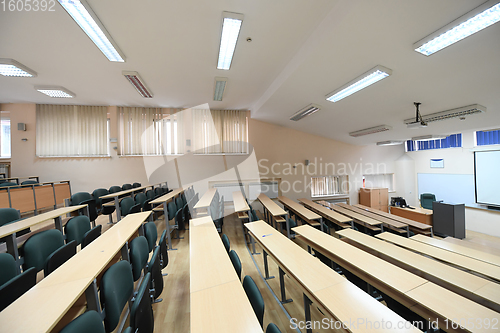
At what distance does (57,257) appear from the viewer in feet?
6.48

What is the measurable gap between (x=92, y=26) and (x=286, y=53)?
311cm

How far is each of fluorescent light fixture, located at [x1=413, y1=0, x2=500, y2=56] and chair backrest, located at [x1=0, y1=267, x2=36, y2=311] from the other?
486 centimetres

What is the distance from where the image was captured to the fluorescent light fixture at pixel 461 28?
2.03 m

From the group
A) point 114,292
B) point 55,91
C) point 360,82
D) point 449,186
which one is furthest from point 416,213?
point 55,91

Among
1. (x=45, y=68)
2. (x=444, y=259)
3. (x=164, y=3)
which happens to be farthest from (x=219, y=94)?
(x=444, y=259)

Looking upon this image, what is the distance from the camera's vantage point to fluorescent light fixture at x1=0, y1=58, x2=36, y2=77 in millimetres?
3598

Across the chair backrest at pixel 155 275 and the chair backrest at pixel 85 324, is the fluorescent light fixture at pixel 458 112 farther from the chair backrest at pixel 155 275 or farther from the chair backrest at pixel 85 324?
the chair backrest at pixel 85 324

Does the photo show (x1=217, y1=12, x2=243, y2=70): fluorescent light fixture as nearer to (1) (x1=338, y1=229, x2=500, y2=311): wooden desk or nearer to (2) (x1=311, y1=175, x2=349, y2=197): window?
(1) (x1=338, y1=229, x2=500, y2=311): wooden desk

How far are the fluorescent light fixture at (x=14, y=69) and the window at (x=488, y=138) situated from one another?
478 inches

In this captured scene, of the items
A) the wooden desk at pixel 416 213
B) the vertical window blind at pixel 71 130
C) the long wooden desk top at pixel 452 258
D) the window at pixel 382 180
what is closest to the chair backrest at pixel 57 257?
the long wooden desk top at pixel 452 258

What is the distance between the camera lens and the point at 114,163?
6754 millimetres

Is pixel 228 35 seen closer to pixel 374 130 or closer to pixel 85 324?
pixel 85 324

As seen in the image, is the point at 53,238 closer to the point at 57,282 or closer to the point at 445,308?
the point at 57,282

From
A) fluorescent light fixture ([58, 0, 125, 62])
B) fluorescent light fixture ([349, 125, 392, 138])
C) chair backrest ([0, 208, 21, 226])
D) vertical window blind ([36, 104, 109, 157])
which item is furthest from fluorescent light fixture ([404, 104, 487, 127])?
vertical window blind ([36, 104, 109, 157])
